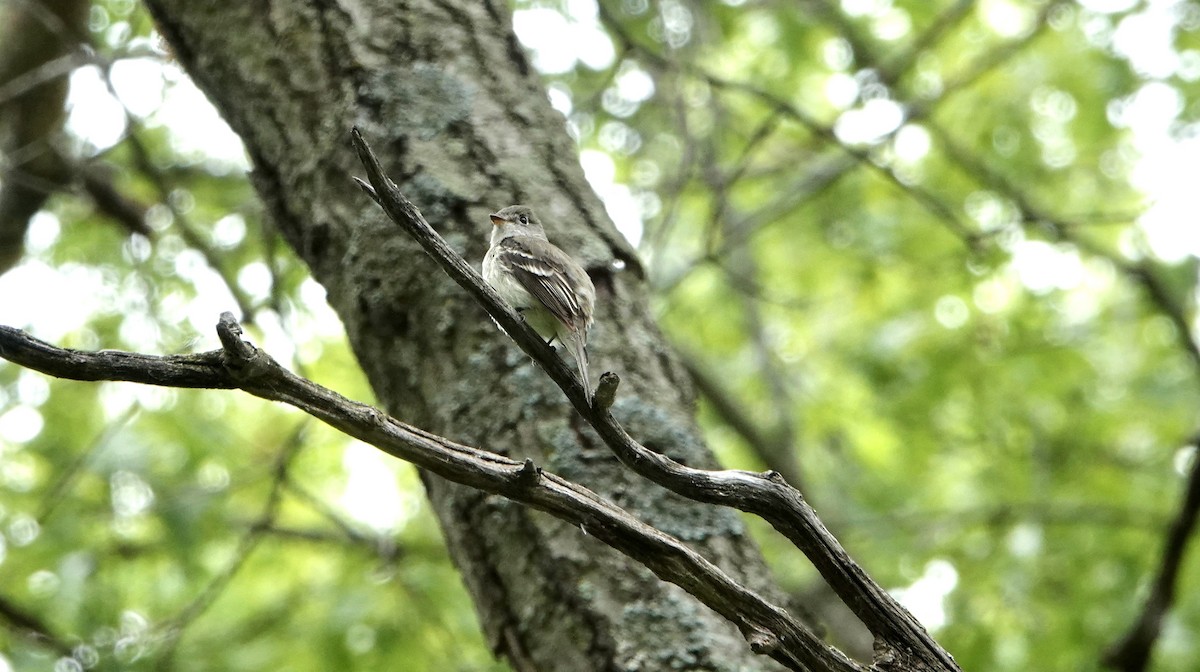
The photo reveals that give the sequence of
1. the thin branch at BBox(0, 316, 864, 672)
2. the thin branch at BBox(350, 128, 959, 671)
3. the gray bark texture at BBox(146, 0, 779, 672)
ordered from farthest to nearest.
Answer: the gray bark texture at BBox(146, 0, 779, 672)
the thin branch at BBox(350, 128, 959, 671)
the thin branch at BBox(0, 316, 864, 672)

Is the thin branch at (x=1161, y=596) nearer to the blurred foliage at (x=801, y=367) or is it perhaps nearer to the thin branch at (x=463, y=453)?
the blurred foliage at (x=801, y=367)

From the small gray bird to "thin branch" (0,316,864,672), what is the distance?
1023 millimetres

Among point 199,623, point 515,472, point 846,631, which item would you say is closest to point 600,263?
point 515,472

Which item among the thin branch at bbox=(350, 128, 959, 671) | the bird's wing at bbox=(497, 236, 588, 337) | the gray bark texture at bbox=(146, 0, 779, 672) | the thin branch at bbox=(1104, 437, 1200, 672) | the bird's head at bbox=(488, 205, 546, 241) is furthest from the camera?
the thin branch at bbox=(1104, 437, 1200, 672)

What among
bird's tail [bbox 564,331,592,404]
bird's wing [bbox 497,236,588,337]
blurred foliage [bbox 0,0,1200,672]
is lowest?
bird's tail [bbox 564,331,592,404]

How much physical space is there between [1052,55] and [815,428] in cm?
362

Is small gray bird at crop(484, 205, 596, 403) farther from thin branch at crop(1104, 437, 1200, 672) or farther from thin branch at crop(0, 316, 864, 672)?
thin branch at crop(1104, 437, 1200, 672)

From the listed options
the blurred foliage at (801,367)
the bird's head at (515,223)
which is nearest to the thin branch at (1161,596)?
the blurred foliage at (801,367)

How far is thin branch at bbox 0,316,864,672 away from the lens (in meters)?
1.88

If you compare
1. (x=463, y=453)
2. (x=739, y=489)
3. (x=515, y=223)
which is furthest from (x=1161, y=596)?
(x=463, y=453)

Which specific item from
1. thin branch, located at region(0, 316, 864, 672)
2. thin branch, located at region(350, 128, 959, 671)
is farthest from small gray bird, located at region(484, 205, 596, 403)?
thin branch, located at region(0, 316, 864, 672)

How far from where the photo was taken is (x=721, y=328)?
9812 mm

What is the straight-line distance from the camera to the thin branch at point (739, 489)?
2.18m

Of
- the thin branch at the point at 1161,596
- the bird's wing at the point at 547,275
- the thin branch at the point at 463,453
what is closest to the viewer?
the thin branch at the point at 463,453
